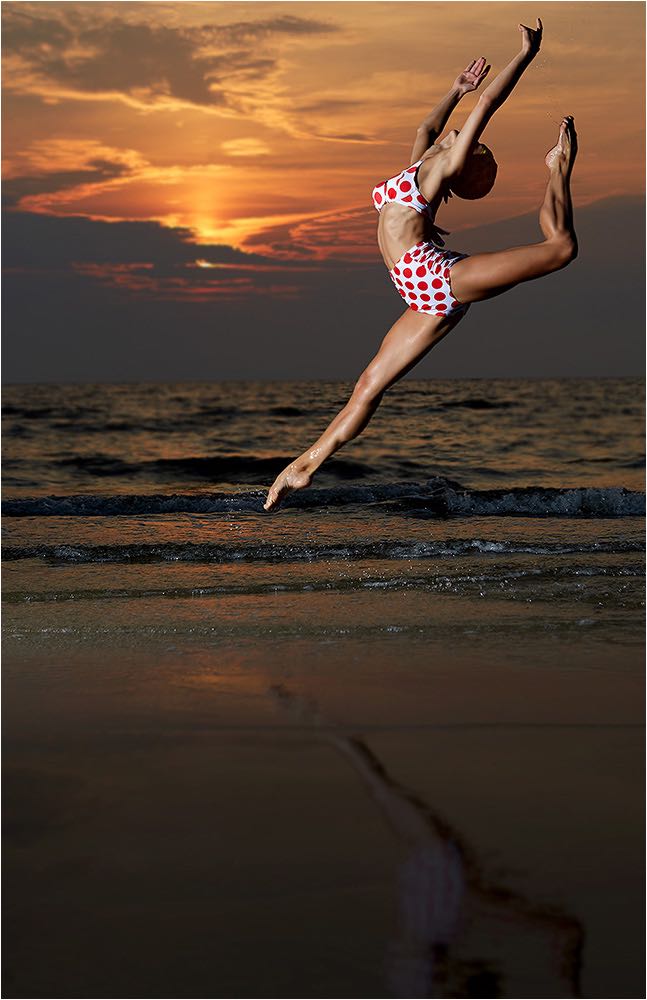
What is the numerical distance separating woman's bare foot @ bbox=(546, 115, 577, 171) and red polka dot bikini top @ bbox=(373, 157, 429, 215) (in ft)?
2.17

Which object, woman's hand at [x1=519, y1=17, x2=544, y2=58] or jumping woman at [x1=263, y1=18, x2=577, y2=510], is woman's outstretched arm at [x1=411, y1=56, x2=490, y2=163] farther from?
woman's hand at [x1=519, y1=17, x2=544, y2=58]

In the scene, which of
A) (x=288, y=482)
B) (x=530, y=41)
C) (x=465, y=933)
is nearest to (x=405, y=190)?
(x=530, y=41)

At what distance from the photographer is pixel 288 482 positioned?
Answer: 6.74 meters

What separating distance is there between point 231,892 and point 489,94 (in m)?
3.65

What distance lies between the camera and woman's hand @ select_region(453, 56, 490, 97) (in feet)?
19.6

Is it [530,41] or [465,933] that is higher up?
[530,41]

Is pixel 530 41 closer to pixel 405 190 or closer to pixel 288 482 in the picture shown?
pixel 405 190

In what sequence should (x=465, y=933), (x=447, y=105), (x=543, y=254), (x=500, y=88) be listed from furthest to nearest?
(x=447, y=105)
(x=543, y=254)
(x=500, y=88)
(x=465, y=933)

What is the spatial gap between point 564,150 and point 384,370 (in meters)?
1.41

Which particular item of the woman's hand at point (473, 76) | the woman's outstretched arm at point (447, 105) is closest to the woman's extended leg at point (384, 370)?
the woman's outstretched arm at point (447, 105)

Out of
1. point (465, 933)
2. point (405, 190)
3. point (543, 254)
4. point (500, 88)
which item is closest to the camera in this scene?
point (465, 933)

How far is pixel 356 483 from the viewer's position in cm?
1908

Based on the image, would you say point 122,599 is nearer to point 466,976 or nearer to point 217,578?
A: point 217,578

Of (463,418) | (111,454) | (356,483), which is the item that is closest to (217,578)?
(356,483)
